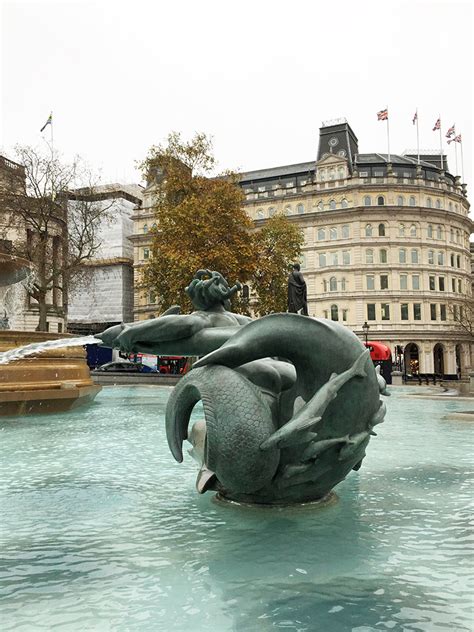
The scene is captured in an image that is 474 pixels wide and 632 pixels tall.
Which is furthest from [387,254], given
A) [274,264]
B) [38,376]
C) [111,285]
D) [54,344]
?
[54,344]

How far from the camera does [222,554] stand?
3.55 m

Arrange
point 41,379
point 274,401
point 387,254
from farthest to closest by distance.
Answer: point 387,254 < point 41,379 < point 274,401

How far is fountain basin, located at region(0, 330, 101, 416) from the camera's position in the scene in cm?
1124

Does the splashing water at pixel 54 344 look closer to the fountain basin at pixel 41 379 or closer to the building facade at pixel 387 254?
the fountain basin at pixel 41 379

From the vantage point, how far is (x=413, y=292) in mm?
54875

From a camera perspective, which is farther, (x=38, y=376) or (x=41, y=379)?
(x=41, y=379)

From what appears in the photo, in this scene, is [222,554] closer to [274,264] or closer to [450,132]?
[274,264]

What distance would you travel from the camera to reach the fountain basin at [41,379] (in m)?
11.2

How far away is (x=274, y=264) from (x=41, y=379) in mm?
22322

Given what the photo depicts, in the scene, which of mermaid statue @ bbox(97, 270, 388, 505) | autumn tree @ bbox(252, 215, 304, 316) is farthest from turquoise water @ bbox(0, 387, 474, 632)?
autumn tree @ bbox(252, 215, 304, 316)

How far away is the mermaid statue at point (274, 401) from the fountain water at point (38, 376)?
6.51 metres

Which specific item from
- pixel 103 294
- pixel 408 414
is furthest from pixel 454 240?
pixel 408 414

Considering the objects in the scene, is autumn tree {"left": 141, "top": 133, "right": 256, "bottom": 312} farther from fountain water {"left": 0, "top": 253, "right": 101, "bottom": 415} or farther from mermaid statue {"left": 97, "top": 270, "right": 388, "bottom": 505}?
mermaid statue {"left": 97, "top": 270, "right": 388, "bottom": 505}

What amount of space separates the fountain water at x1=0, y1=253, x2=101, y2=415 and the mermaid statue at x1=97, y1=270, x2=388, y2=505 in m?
6.51
